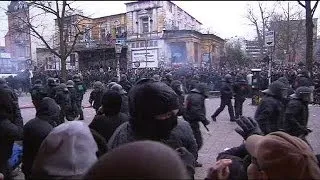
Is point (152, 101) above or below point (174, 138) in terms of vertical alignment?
above

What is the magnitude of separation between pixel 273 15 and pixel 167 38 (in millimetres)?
13015

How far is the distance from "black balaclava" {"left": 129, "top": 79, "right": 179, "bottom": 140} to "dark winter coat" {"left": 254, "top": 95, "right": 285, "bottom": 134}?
375cm

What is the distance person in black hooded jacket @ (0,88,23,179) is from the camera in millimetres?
4422

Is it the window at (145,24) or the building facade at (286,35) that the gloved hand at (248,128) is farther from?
the window at (145,24)

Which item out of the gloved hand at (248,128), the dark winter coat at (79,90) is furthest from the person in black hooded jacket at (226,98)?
the gloved hand at (248,128)

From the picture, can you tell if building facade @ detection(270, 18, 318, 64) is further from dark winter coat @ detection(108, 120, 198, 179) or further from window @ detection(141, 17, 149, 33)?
dark winter coat @ detection(108, 120, 198, 179)

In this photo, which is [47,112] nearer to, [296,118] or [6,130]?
[6,130]

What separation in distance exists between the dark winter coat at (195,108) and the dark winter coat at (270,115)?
1301 millimetres

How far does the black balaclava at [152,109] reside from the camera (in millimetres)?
2383

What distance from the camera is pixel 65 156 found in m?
1.84

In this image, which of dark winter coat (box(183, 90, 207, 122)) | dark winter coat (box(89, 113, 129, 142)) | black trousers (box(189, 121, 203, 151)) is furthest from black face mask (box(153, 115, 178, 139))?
dark winter coat (box(183, 90, 207, 122))

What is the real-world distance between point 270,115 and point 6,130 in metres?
3.88

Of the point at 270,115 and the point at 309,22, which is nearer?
the point at 270,115

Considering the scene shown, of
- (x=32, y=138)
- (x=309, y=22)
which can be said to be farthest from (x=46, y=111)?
(x=309, y=22)
